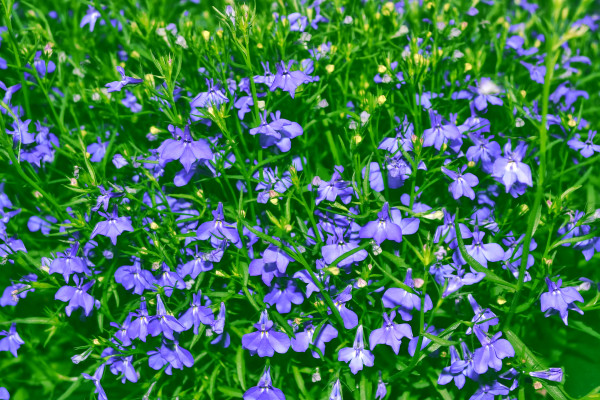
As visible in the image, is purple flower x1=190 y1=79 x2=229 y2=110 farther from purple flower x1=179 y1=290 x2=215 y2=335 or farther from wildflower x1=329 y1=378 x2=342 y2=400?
wildflower x1=329 y1=378 x2=342 y2=400

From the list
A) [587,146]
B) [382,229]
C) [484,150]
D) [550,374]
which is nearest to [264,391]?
[382,229]

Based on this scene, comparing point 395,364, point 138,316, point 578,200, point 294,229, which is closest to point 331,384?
point 395,364

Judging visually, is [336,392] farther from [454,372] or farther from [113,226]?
[113,226]

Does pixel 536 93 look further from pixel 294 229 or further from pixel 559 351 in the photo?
pixel 294 229

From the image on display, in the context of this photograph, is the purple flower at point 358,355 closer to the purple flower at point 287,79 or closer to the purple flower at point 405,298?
the purple flower at point 405,298

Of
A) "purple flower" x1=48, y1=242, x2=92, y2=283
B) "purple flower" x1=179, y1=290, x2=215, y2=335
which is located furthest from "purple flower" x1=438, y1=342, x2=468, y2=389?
"purple flower" x1=48, y1=242, x2=92, y2=283

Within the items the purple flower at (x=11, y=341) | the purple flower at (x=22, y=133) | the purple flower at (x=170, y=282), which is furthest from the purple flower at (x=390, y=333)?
the purple flower at (x=22, y=133)
